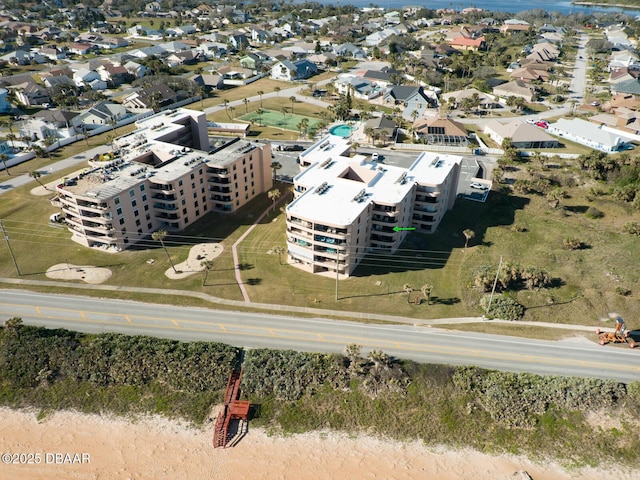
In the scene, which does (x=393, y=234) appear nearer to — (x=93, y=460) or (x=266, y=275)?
(x=266, y=275)

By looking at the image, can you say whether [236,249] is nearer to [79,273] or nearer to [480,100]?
[79,273]

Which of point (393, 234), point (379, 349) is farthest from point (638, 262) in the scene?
point (379, 349)

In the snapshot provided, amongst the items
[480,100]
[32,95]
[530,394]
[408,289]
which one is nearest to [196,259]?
[408,289]

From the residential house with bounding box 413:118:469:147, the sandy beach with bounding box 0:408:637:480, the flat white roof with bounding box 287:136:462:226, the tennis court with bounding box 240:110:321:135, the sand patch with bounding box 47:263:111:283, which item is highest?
the flat white roof with bounding box 287:136:462:226

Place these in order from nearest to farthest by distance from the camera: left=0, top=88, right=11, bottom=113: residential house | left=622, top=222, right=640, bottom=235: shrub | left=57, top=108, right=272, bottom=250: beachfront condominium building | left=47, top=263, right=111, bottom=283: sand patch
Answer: left=47, top=263, right=111, bottom=283: sand patch, left=57, top=108, right=272, bottom=250: beachfront condominium building, left=622, top=222, right=640, bottom=235: shrub, left=0, top=88, right=11, bottom=113: residential house

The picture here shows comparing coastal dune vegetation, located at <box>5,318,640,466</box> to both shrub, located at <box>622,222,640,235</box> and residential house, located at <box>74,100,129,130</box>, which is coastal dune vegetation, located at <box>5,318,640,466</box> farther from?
residential house, located at <box>74,100,129,130</box>

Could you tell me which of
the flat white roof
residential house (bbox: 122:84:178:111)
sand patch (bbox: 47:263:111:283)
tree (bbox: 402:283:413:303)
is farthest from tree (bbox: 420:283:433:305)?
residential house (bbox: 122:84:178:111)

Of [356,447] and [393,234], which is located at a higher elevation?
[393,234]
